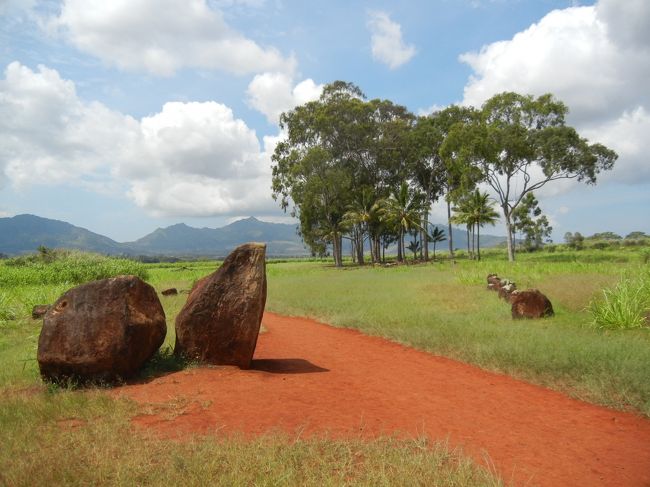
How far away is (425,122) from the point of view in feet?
169

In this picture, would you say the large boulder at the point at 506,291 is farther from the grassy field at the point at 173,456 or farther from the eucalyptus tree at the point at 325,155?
the eucalyptus tree at the point at 325,155

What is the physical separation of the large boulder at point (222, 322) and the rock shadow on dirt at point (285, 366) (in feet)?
1.76

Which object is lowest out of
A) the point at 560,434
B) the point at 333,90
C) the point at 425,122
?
the point at 560,434

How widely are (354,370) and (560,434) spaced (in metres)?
4.19

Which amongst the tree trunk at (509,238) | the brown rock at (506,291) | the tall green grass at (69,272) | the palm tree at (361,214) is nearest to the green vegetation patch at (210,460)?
the brown rock at (506,291)

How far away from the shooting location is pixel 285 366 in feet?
32.7

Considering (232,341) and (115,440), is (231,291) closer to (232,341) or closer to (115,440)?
(232,341)

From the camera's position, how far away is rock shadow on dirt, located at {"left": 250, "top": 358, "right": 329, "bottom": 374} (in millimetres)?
9484

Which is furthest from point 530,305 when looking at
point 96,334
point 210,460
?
point 96,334

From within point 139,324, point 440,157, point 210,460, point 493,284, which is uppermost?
point 440,157

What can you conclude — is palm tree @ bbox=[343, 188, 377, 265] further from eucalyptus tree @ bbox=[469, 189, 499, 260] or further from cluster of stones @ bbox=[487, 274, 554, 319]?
cluster of stones @ bbox=[487, 274, 554, 319]

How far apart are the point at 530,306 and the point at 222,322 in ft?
30.6

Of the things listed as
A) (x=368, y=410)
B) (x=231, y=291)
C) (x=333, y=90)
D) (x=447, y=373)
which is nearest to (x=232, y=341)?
(x=231, y=291)

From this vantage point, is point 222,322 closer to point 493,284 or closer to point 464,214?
point 493,284
